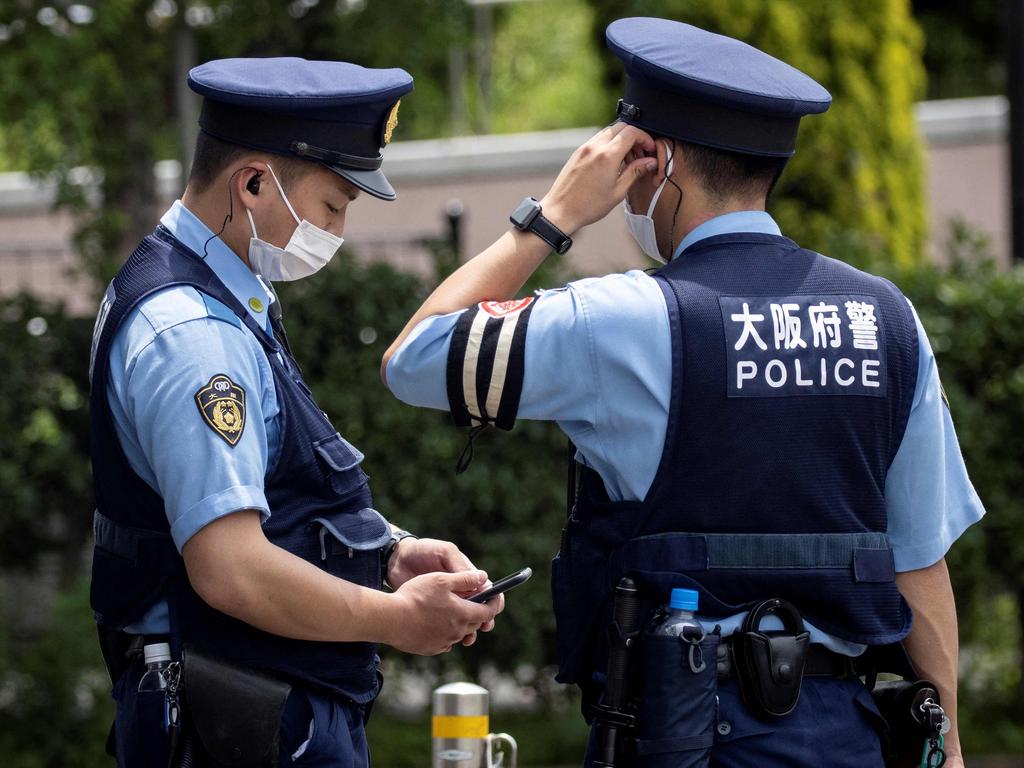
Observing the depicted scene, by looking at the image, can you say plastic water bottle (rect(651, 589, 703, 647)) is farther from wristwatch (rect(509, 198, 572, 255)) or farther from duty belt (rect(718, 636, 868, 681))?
wristwatch (rect(509, 198, 572, 255))

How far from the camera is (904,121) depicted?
9977 millimetres

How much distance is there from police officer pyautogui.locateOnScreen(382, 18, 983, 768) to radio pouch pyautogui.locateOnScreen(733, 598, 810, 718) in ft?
→ 0.09

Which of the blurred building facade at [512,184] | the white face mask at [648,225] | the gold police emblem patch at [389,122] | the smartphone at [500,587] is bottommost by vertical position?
the blurred building facade at [512,184]

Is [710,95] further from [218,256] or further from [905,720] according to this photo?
[905,720]

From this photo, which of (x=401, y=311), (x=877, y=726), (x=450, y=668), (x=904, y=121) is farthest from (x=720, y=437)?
(x=904, y=121)

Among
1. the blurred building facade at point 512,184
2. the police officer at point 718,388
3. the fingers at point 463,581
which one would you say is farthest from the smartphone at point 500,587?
the blurred building facade at point 512,184

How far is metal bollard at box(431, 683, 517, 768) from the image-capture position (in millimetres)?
3287

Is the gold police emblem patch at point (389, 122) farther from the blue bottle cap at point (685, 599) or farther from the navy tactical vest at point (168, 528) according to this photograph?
the blue bottle cap at point (685, 599)

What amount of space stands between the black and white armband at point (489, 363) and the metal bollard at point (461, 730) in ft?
3.55

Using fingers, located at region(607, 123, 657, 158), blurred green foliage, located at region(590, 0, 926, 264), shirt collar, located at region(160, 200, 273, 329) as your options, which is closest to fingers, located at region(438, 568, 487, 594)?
shirt collar, located at region(160, 200, 273, 329)

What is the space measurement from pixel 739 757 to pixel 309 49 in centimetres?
487

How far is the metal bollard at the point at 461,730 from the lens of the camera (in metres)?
3.29

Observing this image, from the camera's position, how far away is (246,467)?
2.30m

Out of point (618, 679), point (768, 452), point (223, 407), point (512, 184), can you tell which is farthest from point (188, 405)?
point (512, 184)
